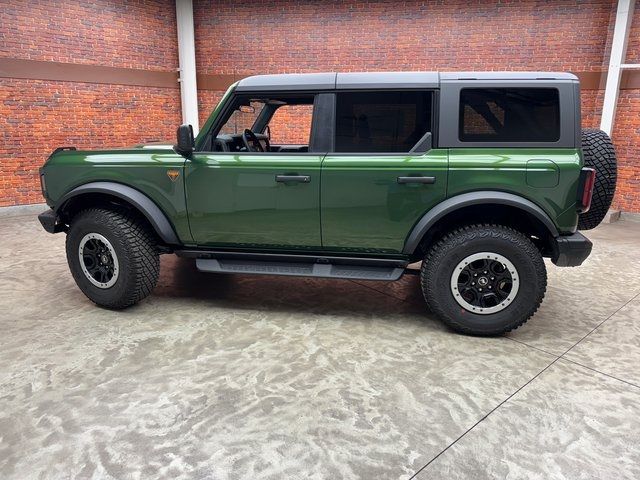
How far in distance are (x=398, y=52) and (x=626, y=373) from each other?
7.54 meters

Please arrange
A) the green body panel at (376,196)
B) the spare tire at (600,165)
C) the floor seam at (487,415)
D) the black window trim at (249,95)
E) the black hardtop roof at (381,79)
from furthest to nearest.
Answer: the black window trim at (249,95), the spare tire at (600,165), the green body panel at (376,196), the black hardtop roof at (381,79), the floor seam at (487,415)

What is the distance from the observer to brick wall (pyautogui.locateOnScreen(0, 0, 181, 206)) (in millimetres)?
7805

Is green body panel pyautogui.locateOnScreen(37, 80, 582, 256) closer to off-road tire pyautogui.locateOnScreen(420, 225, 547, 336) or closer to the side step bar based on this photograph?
the side step bar

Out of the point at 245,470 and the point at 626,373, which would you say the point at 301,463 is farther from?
the point at 626,373

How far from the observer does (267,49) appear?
950cm

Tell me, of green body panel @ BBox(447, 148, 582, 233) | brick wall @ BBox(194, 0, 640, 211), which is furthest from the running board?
brick wall @ BBox(194, 0, 640, 211)

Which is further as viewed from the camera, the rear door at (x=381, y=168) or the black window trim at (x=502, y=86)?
the rear door at (x=381, y=168)

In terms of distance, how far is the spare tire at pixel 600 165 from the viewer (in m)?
3.54

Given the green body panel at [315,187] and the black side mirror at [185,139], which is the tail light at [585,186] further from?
the black side mirror at [185,139]

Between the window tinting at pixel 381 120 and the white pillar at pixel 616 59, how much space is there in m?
6.53

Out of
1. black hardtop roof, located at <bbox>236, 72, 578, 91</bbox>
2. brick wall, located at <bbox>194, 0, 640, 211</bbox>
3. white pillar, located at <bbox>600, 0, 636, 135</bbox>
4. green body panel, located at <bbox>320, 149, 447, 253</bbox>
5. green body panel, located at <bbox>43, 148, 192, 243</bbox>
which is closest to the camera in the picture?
black hardtop roof, located at <bbox>236, 72, 578, 91</bbox>

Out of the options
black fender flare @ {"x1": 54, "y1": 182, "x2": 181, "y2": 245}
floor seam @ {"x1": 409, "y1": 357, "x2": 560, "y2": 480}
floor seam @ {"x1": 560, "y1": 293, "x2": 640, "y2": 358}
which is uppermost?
black fender flare @ {"x1": 54, "y1": 182, "x2": 181, "y2": 245}

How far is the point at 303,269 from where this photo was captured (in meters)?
Result: 3.82

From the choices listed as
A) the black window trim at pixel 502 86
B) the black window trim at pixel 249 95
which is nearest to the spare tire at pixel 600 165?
the black window trim at pixel 502 86
